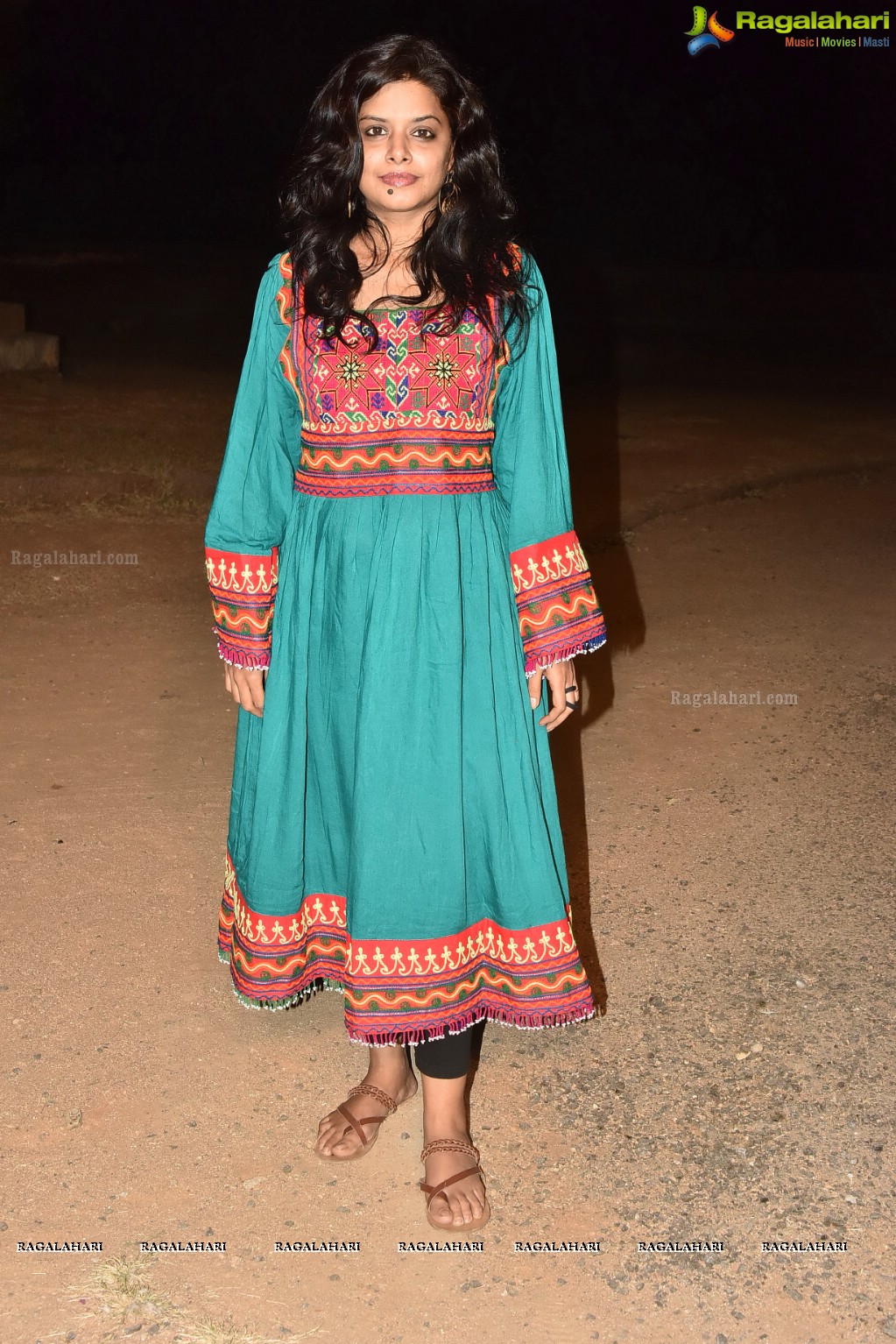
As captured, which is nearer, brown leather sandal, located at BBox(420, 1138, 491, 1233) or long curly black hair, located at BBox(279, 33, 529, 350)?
long curly black hair, located at BBox(279, 33, 529, 350)

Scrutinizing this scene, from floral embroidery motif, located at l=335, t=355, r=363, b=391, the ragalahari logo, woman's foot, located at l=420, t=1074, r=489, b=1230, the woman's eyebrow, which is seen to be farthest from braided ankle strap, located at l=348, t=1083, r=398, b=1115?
the ragalahari logo

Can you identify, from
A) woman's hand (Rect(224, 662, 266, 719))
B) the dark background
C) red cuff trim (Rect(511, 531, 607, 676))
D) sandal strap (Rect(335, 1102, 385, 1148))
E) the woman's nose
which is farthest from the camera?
the dark background

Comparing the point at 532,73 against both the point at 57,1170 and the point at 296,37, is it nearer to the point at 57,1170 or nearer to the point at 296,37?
the point at 296,37

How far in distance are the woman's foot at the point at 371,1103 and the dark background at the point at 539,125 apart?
18909 millimetres

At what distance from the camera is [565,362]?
41.4 feet

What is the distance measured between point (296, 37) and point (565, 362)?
15.4m

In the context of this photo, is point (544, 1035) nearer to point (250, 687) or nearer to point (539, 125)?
point (250, 687)

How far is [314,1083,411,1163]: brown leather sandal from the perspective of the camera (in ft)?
8.02

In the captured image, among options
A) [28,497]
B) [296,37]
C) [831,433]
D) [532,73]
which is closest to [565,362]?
[831,433]

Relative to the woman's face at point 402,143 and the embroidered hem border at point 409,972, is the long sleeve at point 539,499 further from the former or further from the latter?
the embroidered hem border at point 409,972

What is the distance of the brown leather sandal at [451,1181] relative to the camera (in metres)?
2.27

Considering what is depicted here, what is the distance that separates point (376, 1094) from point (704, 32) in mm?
22159

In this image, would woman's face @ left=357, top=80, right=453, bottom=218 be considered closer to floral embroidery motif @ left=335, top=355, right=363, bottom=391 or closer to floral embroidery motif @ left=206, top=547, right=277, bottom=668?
floral embroidery motif @ left=335, top=355, right=363, bottom=391

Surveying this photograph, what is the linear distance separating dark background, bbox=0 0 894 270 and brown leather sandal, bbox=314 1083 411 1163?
747 inches
